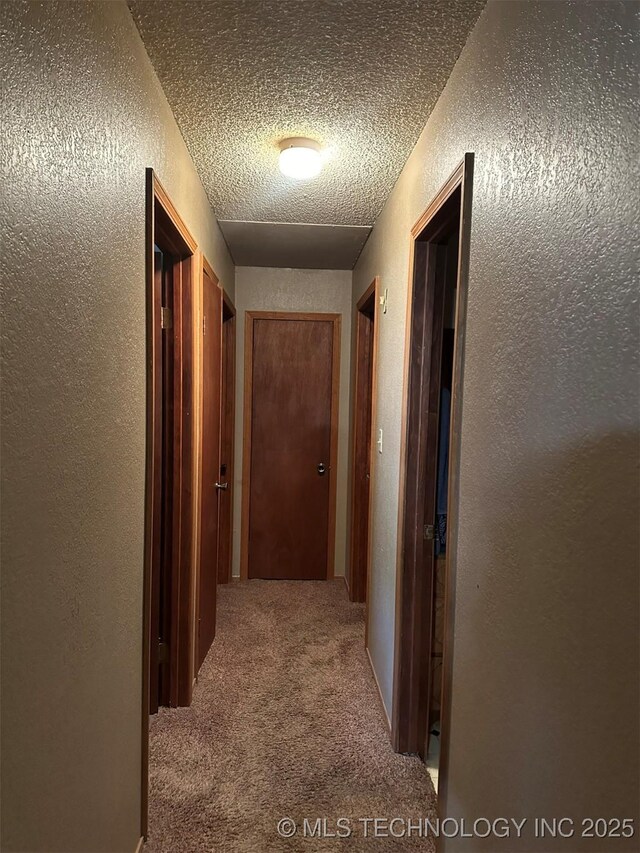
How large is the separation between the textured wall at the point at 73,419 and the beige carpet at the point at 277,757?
0.35 m

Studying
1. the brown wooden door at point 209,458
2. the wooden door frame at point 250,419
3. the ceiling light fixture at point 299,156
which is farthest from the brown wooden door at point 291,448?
the ceiling light fixture at point 299,156

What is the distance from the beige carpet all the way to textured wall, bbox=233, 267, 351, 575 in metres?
1.38

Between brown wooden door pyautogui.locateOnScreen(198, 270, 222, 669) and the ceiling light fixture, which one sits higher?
the ceiling light fixture

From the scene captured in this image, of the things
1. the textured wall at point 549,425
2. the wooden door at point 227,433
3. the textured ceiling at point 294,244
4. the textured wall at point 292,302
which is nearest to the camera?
the textured wall at point 549,425

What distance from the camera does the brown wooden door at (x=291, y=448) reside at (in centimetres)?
396

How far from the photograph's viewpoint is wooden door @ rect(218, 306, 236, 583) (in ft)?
12.3

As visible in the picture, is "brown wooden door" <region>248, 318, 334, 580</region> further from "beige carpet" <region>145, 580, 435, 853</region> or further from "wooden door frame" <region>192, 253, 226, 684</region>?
"wooden door frame" <region>192, 253, 226, 684</region>

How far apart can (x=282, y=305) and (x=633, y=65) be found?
3.35m

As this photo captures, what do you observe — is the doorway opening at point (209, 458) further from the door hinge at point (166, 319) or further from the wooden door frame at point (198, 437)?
the door hinge at point (166, 319)

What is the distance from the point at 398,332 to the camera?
7.23 feet

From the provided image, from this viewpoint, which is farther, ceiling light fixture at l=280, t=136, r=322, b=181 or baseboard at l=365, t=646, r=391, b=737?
baseboard at l=365, t=646, r=391, b=737

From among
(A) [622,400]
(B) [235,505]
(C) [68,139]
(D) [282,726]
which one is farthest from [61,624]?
(B) [235,505]

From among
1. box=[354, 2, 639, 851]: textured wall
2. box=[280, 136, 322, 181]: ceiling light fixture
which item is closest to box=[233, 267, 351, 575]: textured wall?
box=[280, 136, 322, 181]: ceiling light fixture

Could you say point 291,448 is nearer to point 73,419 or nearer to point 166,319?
point 166,319
